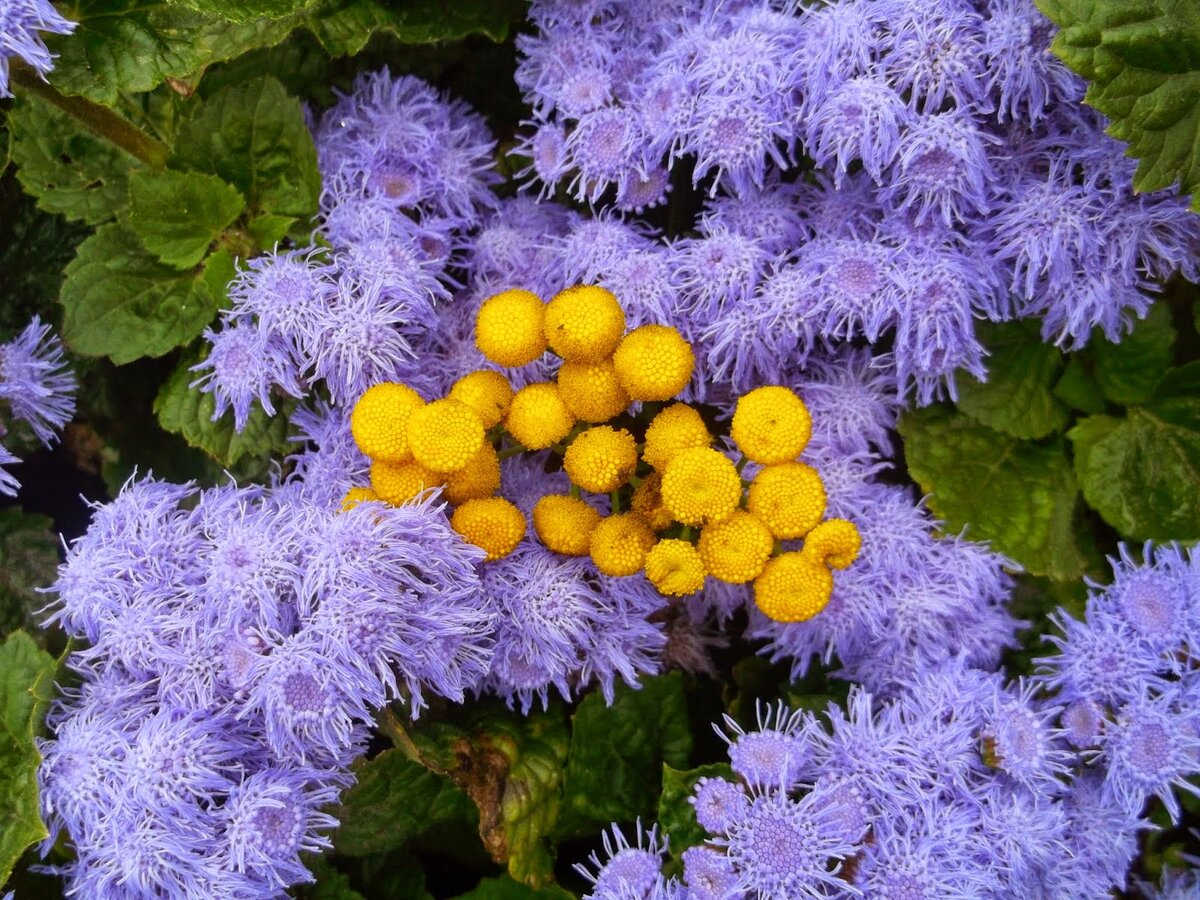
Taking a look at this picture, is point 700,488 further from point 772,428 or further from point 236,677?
point 236,677

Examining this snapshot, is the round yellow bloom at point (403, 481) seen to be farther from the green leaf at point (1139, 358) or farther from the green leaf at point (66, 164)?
the green leaf at point (1139, 358)

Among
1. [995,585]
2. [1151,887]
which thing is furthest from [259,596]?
[1151,887]

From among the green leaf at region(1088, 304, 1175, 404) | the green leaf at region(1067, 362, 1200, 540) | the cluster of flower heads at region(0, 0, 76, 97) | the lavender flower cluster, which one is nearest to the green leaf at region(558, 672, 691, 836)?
the lavender flower cluster

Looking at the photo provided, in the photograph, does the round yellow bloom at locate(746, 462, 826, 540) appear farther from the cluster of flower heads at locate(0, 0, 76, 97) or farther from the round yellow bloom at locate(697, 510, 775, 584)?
the cluster of flower heads at locate(0, 0, 76, 97)

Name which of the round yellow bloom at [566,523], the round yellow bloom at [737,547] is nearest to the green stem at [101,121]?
the round yellow bloom at [566,523]

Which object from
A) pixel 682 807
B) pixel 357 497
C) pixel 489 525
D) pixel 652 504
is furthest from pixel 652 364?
pixel 682 807

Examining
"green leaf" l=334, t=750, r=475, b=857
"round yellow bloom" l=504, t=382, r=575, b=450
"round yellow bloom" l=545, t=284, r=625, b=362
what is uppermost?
"round yellow bloom" l=545, t=284, r=625, b=362
